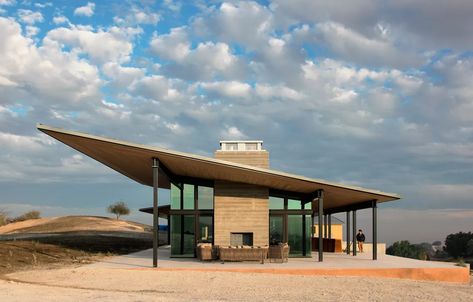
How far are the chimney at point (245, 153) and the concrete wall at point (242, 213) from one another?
84 cm

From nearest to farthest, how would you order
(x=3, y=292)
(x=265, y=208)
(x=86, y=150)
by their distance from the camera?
(x=3, y=292) → (x=86, y=150) → (x=265, y=208)

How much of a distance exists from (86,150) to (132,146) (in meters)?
2.94

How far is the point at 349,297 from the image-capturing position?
9.78 meters

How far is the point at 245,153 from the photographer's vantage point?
18594 mm

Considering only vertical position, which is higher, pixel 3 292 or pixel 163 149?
pixel 163 149

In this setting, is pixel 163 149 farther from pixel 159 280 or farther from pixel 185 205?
pixel 185 205

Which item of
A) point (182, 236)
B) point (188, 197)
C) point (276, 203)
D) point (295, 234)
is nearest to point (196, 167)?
point (188, 197)

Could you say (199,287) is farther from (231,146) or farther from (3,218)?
(3,218)

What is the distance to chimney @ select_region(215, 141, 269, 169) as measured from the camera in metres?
18.5

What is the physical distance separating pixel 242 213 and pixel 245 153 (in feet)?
6.81

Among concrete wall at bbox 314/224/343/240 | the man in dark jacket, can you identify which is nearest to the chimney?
the man in dark jacket

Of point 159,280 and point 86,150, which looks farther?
point 86,150

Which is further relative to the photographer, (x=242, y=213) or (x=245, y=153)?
(x=245, y=153)

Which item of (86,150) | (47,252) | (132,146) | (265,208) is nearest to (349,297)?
(132,146)
